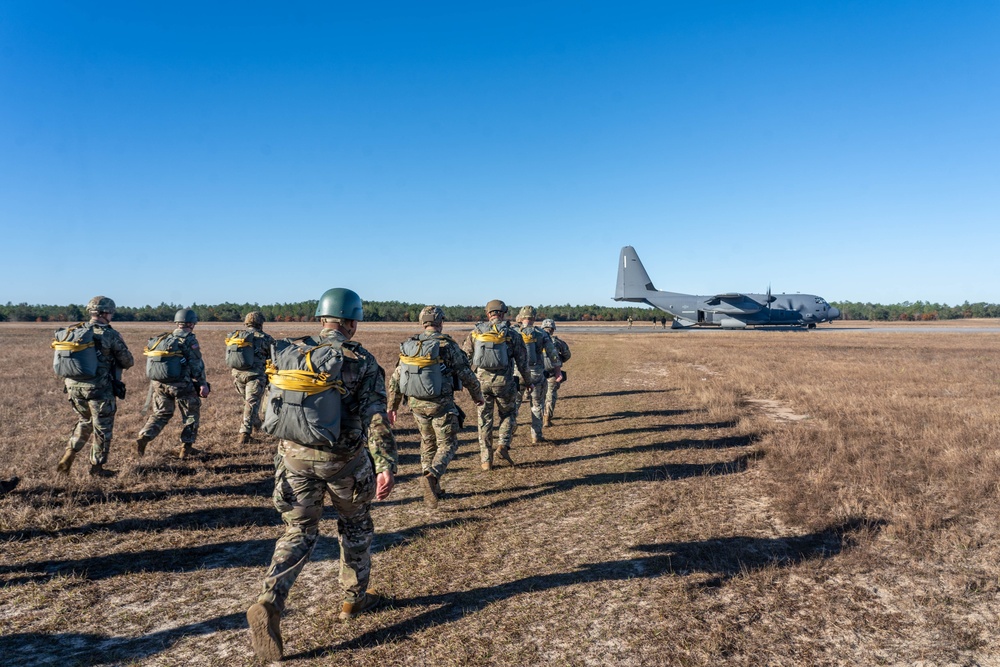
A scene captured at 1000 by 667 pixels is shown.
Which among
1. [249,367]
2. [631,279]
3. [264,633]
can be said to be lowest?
[264,633]

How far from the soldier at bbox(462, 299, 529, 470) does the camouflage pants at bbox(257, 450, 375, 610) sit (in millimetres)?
4342

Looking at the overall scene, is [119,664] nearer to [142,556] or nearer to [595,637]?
[142,556]

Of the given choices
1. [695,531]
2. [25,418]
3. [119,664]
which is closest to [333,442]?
[119,664]

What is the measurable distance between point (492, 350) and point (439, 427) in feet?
6.67

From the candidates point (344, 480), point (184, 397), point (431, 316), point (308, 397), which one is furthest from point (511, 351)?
point (184, 397)

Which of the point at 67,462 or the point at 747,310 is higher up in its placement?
the point at 747,310

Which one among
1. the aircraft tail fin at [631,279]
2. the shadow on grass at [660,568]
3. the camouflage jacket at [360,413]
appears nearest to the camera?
the camouflage jacket at [360,413]

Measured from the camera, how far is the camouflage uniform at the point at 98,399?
777 centimetres

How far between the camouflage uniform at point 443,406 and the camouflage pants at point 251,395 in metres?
4.68

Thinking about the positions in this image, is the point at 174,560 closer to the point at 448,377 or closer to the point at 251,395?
the point at 448,377

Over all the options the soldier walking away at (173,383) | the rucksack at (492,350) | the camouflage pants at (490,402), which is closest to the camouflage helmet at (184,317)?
the soldier walking away at (173,383)

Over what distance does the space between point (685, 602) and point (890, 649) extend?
1.50 m

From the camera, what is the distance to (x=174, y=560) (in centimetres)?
563

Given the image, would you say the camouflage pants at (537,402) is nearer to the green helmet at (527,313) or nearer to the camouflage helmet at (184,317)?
the green helmet at (527,313)
